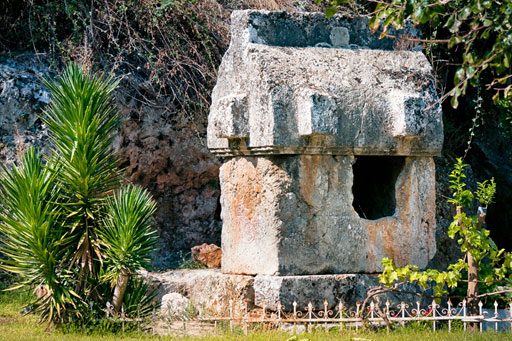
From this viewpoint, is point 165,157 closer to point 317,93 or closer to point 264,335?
point 317,93

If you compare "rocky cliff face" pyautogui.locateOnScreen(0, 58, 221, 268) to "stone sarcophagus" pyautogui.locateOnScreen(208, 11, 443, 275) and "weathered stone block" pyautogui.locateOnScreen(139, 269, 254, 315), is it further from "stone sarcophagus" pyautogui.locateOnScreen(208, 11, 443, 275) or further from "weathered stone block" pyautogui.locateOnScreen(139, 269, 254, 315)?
"stone sarcophagus" pyautogui.locateOnScreen(208, 11, 443, 275)

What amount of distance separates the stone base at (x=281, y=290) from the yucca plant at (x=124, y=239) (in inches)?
33.4

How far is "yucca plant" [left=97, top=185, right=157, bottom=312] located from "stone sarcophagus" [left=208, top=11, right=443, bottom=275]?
93 cm

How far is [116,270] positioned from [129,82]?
11.7 feet

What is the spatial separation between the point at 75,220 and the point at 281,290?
78.3 inches

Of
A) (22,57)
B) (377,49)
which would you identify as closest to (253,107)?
(377,49)

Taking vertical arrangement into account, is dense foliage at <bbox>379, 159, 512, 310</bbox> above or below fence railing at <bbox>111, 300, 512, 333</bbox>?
above

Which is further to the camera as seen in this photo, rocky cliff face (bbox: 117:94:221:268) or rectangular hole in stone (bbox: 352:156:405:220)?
rocky cliff face (bbox: 117:94:221:268)

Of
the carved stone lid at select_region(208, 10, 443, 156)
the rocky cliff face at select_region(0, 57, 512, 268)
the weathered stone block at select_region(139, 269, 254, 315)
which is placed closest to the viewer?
the carved stone lid at select_region(208, 10, 443, 156)

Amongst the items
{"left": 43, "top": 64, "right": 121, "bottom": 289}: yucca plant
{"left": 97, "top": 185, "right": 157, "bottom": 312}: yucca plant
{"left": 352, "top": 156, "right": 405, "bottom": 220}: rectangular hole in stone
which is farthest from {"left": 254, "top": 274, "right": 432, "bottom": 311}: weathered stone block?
{"left": 43, "top": 64, "right": 121, "bottom": 289}: yucca plant

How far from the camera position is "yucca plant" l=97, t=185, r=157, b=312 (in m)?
6.61

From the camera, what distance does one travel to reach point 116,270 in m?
6.64

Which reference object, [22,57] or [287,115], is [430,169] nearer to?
[287,115]

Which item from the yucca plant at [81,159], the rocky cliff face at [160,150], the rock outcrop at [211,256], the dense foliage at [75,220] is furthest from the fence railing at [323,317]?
the rocky cliff face at [160,150]
